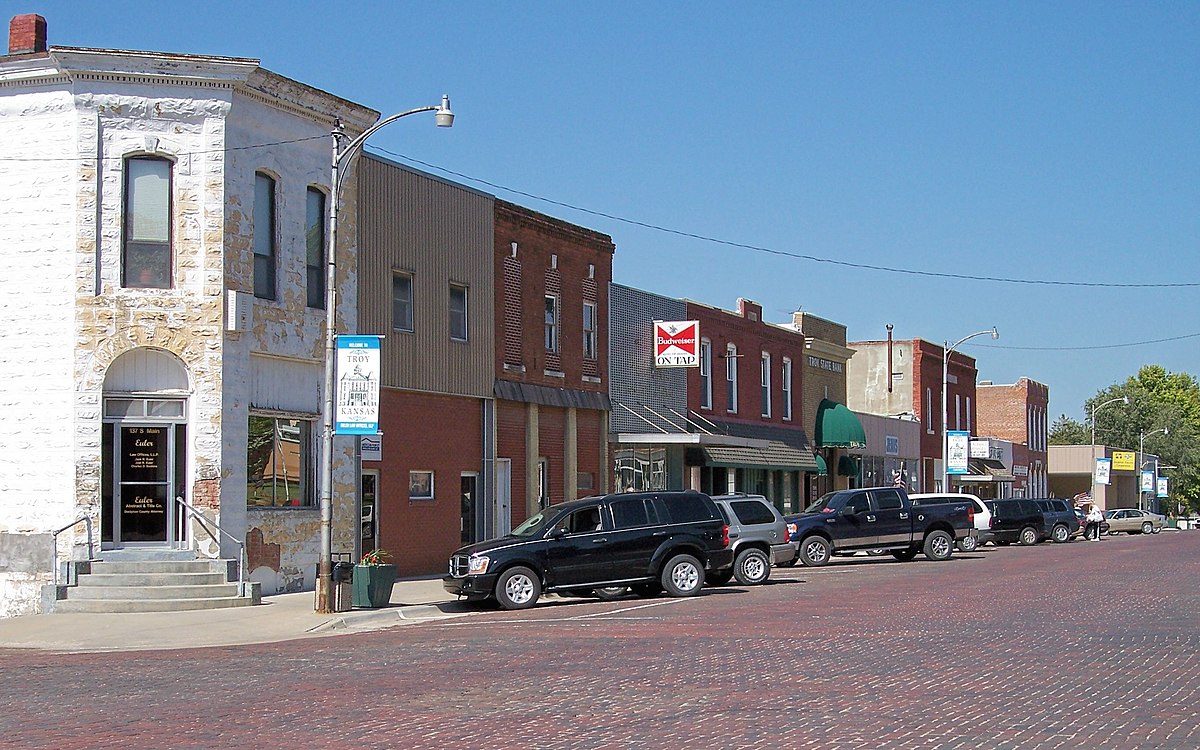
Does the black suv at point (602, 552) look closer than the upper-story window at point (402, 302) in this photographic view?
Yes

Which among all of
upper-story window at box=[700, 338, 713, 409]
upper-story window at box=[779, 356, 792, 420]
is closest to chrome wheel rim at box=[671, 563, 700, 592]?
upper-story window at box=[700, 338, 713, 409]

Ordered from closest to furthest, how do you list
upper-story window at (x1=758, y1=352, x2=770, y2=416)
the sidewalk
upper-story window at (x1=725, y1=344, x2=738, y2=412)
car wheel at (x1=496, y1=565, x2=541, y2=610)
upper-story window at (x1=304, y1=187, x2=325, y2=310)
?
the sidewalk, car wheel at (x1=496, y1=565, x2=541, y2=610), upper-story window at (x1=304, y1=187, x2=325, y2=310), upper-story window at (x1=725, y1=344, x2=738, y2=412), upper-story window at (x1=758, y1=352, x2=770, y2=416)

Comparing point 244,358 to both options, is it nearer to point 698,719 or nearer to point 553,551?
point 553,551

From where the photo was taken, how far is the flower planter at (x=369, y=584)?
2205 cm

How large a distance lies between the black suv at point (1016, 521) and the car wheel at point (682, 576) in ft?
90.5

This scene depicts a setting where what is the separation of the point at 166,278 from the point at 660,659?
1354 centimetres

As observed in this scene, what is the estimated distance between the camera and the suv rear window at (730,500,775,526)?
27.9m

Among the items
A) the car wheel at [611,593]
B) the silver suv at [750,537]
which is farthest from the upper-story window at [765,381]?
the car wheel at [611,593]

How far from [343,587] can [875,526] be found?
17351 mm

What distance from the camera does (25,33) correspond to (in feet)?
81.5

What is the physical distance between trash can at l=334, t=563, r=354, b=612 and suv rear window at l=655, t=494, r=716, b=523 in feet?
18.7

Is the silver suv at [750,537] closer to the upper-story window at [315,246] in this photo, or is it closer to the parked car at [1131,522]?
the upper-story window at [315,246]

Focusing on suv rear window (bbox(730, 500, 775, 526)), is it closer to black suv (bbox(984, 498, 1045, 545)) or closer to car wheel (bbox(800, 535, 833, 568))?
car wheel (bbox(800, 535, 833, 568))

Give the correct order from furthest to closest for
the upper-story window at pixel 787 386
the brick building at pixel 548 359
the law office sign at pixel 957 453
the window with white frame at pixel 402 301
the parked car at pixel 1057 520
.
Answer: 1. the law office sign at pixel 957 453
2. the parked car at pixel 1057 520
3. the upper-story window at pixel 787 386
4. the brick building at pixel 548 359
5. the window with white frame at pixel 402 301
